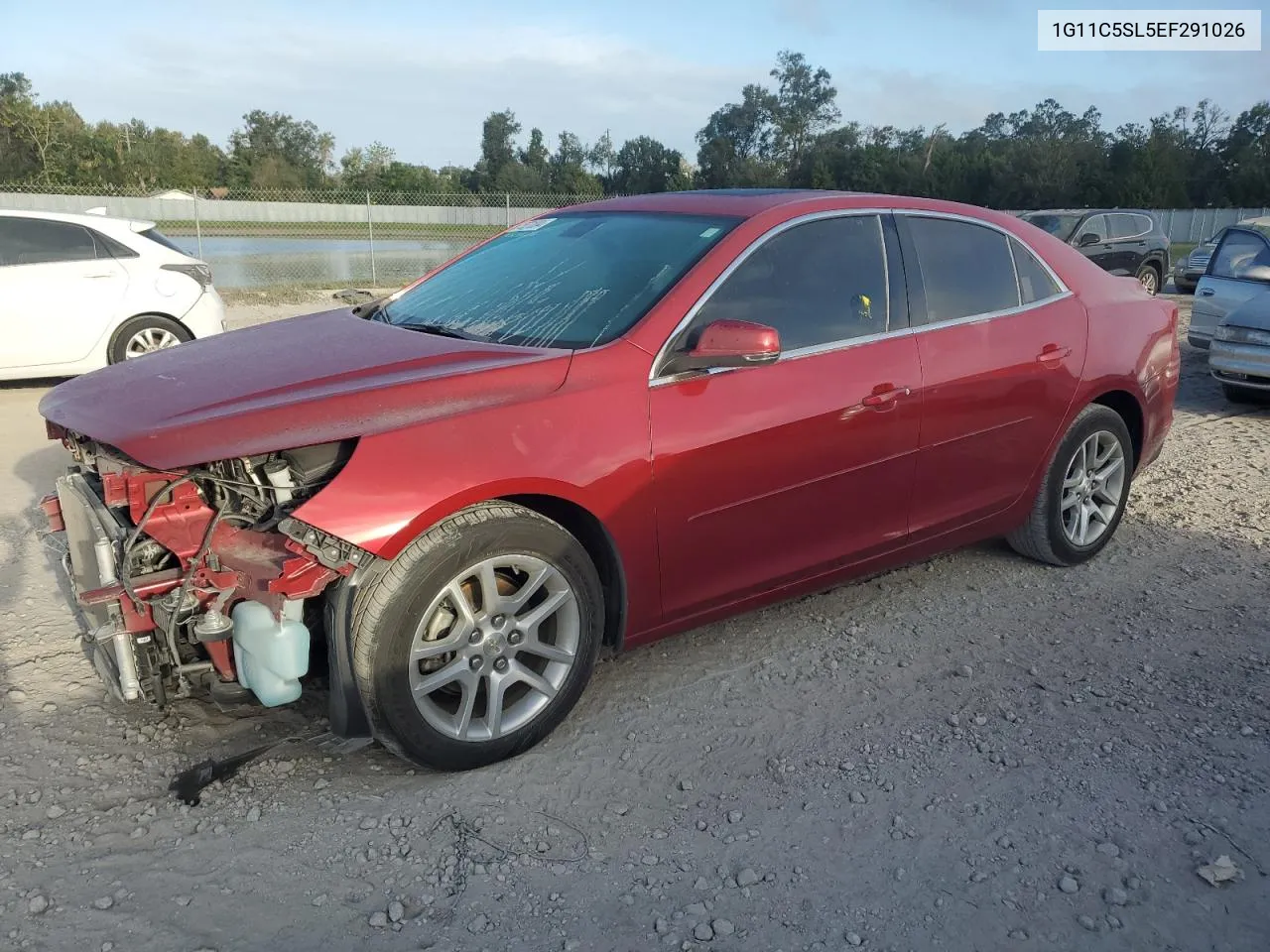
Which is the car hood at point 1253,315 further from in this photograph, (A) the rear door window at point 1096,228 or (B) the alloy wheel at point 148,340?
(B) the alloy wheel at point 148,340

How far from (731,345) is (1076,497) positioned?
8.06ft

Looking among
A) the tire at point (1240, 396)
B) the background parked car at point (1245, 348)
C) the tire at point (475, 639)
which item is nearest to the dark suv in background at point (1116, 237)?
the tire at point (1240, 396)

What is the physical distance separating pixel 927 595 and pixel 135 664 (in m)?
3.19

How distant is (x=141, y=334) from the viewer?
8508 mm

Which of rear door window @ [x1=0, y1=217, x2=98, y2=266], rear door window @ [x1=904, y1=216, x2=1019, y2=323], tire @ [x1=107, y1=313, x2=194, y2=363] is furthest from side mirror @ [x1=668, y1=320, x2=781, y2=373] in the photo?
rear door window @ [x1=0, y1=217, x2=98, y2=266]

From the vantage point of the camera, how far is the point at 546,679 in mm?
3104

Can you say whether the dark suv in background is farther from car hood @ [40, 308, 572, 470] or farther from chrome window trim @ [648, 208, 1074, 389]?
car hood @ [40, 308, 572, 470]

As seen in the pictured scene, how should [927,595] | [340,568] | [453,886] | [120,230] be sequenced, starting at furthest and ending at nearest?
[120,230], [927,595], [340,568], [453,886]

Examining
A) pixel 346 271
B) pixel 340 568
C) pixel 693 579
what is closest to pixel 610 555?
pixel 693 579

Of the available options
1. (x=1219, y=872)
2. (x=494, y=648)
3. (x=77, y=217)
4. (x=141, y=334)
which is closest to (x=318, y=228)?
(x=77, y=217)

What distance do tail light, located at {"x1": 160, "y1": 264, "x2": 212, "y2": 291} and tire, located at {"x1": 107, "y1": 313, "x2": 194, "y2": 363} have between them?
463 mm

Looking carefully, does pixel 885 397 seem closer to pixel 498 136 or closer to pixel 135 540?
pixel 135 540

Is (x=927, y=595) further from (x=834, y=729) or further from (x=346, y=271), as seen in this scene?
(x=346, y=271)

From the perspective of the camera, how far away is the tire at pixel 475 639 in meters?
2.73
